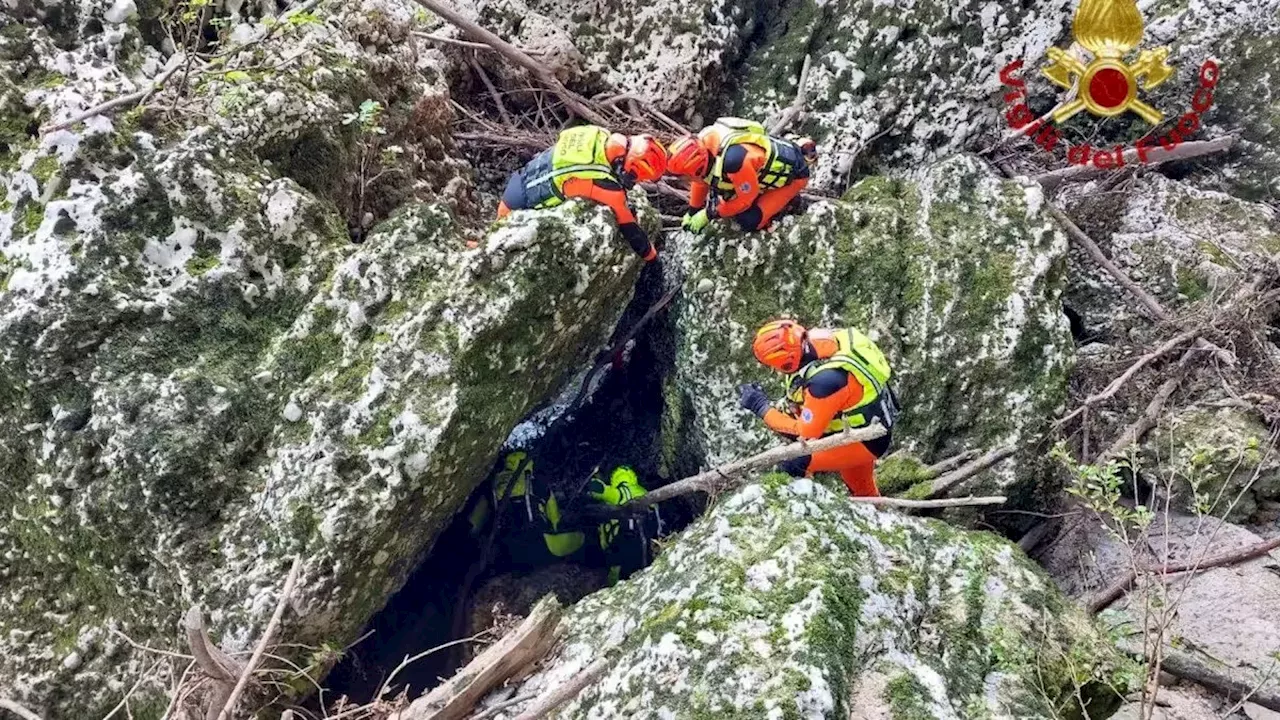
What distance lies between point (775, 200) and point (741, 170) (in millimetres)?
422

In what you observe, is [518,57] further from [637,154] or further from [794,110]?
[794,110]

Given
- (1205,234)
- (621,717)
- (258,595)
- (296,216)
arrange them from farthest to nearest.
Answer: (1205,234) → (296,216) → (258,595) → (621,717)

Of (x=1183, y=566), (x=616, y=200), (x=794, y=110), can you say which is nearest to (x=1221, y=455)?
(x=1183, y=566)

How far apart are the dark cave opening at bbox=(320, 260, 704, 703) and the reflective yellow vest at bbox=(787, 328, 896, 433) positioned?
4.53 feet

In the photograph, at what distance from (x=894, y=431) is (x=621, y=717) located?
112 inches

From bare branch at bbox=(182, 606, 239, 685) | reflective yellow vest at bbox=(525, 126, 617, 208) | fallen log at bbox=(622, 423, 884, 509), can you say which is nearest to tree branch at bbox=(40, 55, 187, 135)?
reflective yellow vest at bbox=(525, 126, 617, 208)

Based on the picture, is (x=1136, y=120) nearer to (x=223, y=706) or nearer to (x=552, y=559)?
(x=552, y=559)

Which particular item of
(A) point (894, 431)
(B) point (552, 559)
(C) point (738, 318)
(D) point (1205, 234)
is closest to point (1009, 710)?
(A) point (894, 431)

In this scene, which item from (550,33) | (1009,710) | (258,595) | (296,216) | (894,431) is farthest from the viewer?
(550,33)

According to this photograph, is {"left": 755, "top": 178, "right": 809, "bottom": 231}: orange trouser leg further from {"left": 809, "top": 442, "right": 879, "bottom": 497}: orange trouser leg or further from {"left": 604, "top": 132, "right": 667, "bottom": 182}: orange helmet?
{"left": 809, "top": 442, "right": 879, "bottom": 497}: orange trouser leg

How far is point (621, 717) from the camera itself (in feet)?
9.38

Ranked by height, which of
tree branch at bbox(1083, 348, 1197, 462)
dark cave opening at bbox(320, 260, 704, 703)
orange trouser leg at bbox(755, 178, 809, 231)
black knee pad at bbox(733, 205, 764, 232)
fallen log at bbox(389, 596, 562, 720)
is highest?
orange trouser leg at bbox(755, 178, 809, 231)

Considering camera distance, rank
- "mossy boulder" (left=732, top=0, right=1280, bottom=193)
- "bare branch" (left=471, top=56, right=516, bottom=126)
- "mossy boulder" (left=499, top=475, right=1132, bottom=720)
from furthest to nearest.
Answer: "bare branch" (left=471, top=56, right=516, bottom=126), "mossy boulder" (left=732, top=0, right=1280, bottom=193), "mossy boulder" (left=499, top=475, right=1132, bottom=720)

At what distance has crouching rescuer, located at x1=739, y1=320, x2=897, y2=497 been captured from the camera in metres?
4.33
